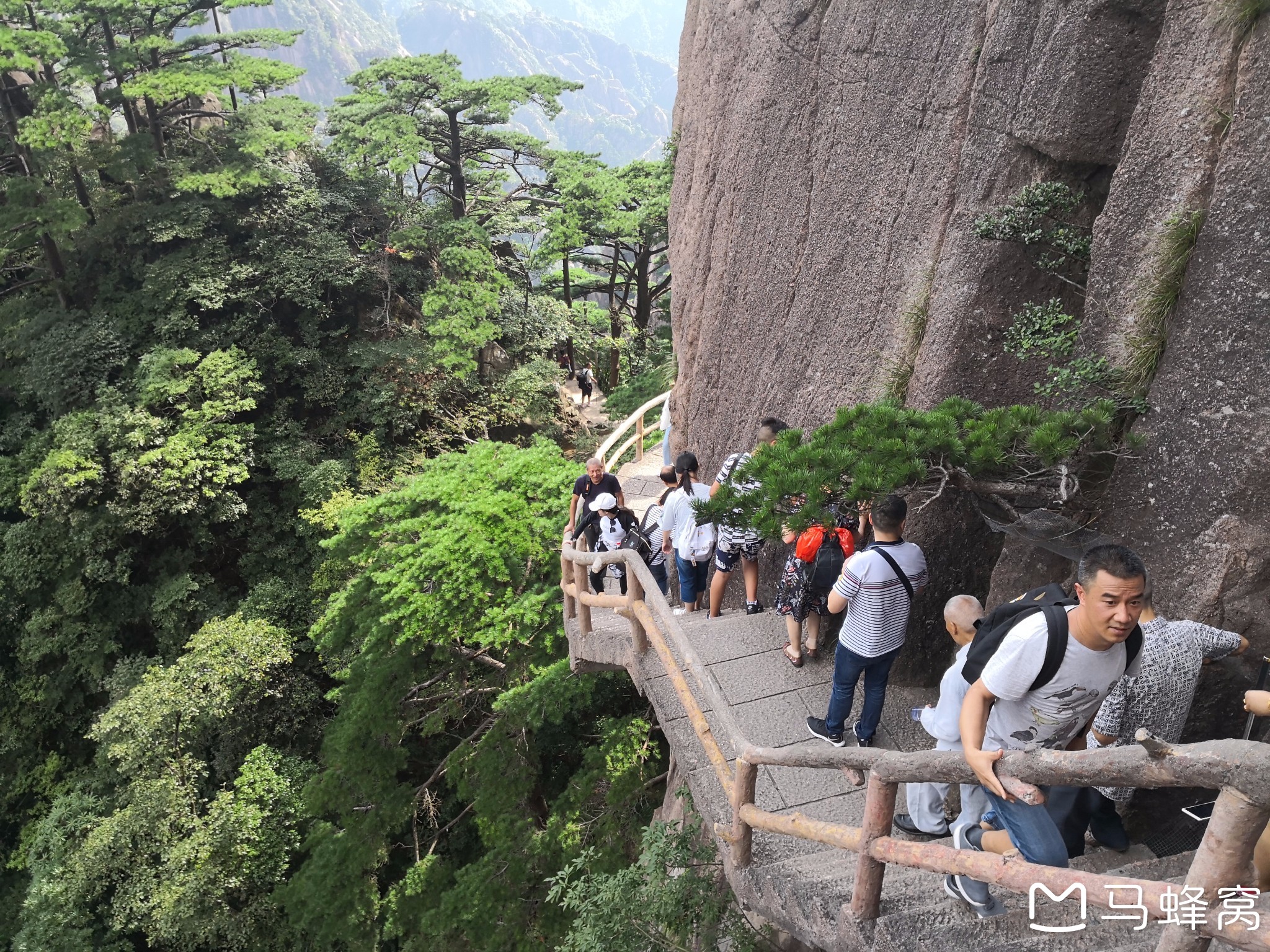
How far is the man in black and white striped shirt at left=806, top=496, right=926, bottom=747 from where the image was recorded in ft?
13.0

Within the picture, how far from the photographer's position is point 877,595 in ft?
13.1

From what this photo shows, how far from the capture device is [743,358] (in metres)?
7.32

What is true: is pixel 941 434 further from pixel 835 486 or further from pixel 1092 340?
pixel 1092 340

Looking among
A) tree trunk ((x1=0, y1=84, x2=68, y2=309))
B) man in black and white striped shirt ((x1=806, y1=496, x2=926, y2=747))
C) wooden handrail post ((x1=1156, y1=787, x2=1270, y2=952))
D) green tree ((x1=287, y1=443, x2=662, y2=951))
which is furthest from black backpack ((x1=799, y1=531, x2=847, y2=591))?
tree trunk ((x1=0, y1=84, x2=68, y2=309))

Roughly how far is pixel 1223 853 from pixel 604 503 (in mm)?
4753

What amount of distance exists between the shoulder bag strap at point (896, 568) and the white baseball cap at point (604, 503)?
2.59m

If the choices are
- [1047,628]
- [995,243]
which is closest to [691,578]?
[995,243]

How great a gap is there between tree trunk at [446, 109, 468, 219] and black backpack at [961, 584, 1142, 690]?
1782cm

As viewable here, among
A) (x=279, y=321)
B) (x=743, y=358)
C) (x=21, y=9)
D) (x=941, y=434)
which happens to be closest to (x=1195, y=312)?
(x=941, y=434)

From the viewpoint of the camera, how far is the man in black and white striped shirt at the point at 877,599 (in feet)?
13.0

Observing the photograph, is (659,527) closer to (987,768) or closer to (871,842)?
(871,842)

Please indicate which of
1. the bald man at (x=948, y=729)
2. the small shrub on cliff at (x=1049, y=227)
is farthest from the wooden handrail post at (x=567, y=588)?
the small shrub on cliff at (x=1049, y=227)

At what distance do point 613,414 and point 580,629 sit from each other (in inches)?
445

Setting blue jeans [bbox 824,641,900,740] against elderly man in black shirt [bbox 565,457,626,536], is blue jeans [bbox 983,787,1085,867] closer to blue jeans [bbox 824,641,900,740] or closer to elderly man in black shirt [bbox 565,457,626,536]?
blue jeans [bbox 824,641,900,740]
